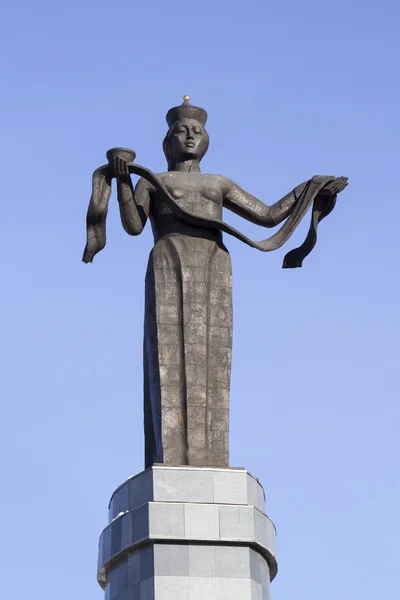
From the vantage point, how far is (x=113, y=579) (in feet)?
Result: 64.3

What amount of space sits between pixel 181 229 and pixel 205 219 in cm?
38

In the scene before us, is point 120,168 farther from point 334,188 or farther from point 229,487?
point 229,487

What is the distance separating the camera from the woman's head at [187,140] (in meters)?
21.6

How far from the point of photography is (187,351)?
20.4m

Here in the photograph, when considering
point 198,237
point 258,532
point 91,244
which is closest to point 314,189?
point 198,237

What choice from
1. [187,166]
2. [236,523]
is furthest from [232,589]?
[187,166]

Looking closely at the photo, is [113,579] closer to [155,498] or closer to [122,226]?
[155,498]

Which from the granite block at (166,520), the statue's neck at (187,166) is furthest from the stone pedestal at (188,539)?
the statue's neck at (187,166)

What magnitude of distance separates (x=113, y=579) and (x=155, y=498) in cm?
116

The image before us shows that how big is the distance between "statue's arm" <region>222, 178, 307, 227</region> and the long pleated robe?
2.15 ft

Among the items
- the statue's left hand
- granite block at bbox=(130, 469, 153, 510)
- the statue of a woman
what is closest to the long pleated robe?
the statue of a woman

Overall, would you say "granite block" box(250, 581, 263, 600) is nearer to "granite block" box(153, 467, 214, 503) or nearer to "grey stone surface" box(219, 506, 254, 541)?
"grey stone surface" box(219, 506, 254, 541)

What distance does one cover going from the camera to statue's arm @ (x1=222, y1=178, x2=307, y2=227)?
70.5 feet

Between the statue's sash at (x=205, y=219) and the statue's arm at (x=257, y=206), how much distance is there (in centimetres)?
7
